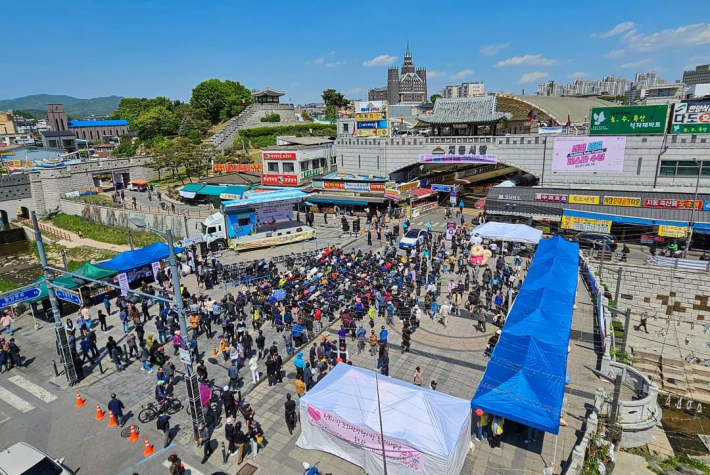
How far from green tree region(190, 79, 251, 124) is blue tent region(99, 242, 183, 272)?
5939 centimetres

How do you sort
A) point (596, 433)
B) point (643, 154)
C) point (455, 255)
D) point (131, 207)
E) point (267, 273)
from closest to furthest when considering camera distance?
1. point (596, 433)
2. point (267, 273)
3. point (455, 255)
4. point (643, 154)
5. point (131, 207)

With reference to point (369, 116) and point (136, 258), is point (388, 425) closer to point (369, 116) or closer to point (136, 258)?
point (136, 258)

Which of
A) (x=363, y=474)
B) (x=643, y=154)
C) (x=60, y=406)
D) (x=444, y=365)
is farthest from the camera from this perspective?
(x=643, y=154)

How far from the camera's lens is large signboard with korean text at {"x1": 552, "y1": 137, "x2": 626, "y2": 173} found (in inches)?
1399

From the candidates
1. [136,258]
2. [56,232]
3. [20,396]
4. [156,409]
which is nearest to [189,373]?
[156,409]

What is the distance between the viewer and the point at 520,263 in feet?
87.0

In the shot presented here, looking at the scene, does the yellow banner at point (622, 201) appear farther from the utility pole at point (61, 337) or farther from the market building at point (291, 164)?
the utility pole at point (61, 337)

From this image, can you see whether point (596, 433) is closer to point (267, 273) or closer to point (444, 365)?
point (444, 365)

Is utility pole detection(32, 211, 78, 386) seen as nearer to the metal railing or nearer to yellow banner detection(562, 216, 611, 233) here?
the metal railing

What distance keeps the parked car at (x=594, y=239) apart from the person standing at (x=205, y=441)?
28.4m

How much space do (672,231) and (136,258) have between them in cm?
3646

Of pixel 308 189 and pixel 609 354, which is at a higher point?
pixel 308 189

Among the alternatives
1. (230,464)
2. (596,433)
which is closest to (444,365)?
(596,433)

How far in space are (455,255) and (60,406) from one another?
73.3 ft
